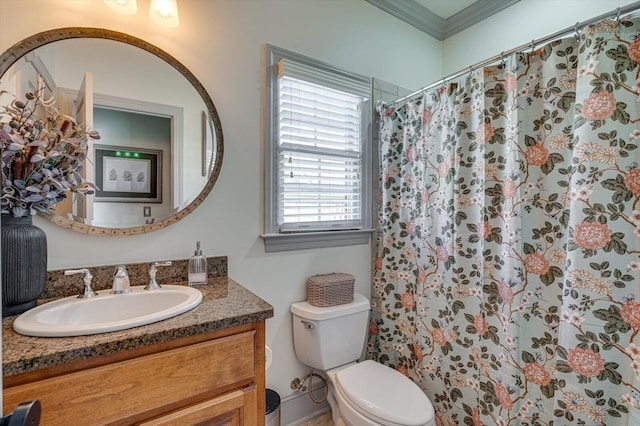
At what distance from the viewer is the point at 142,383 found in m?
0.90

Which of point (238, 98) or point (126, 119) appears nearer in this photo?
point (126, 119)

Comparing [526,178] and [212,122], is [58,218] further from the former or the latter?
[526,178]

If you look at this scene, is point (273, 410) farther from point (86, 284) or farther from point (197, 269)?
point (86, 284)

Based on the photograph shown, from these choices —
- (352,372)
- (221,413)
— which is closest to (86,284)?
(221,413)

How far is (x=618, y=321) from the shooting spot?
1.13 meters

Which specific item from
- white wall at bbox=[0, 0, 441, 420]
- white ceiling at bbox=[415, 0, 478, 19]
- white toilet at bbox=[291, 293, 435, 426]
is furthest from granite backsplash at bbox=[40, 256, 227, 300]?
white ceiling at bbox=[415, 0, 478, 19]

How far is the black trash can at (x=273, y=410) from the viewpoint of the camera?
154 cm

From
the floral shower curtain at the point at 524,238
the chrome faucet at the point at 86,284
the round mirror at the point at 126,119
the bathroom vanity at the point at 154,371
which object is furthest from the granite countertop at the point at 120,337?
the floral shower curtain at the point at 524,238

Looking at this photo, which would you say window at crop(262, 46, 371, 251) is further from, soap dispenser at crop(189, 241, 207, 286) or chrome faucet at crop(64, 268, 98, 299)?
chrome faucet at crop(64, 268, 98, 299)

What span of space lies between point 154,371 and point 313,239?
1076 mm

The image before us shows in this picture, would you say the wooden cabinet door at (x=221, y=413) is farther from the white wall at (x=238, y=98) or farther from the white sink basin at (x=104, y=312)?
the white wall at (x=238, y=98)

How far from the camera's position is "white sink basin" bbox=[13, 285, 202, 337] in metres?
0.88

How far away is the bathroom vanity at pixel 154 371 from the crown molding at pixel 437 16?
214 centimetres

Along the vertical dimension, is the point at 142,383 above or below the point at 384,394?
above
